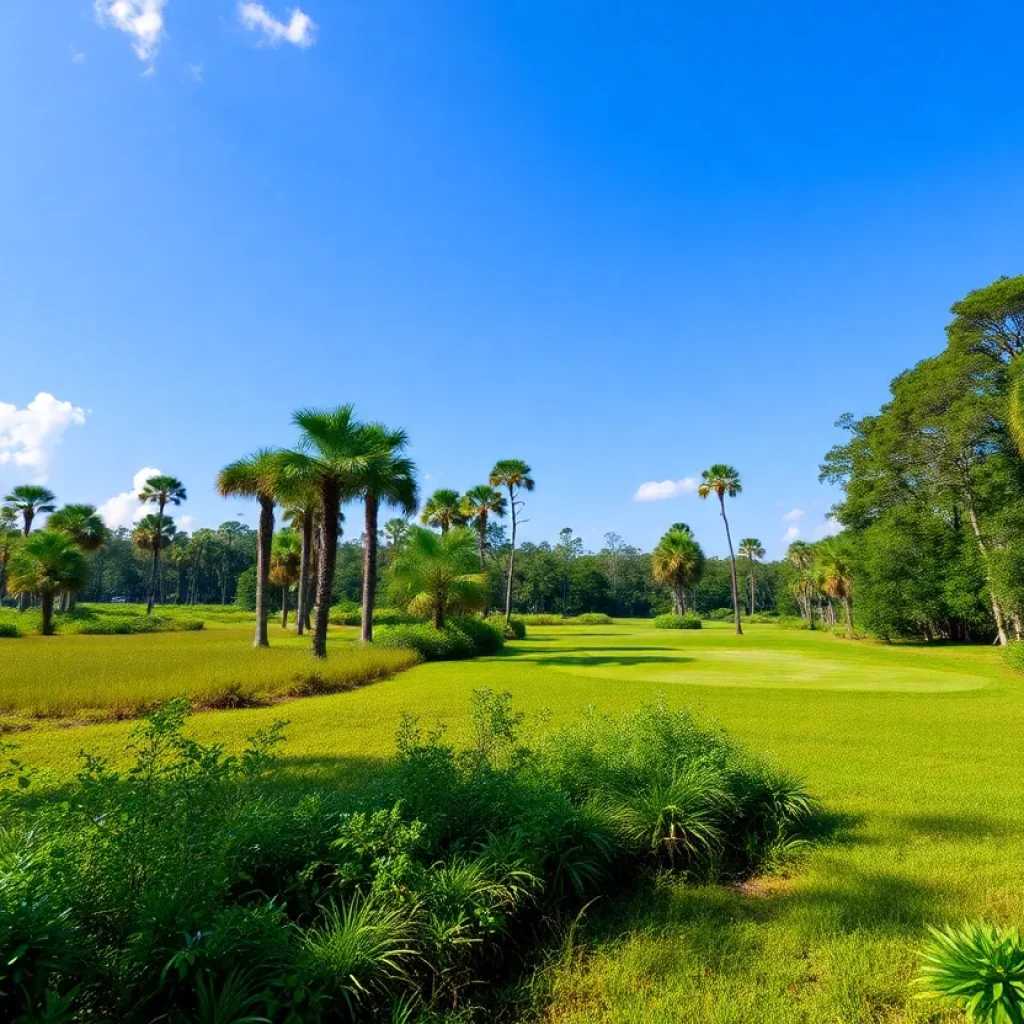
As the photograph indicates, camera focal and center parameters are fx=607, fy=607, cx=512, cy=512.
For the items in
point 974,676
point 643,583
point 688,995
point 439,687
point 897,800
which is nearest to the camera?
point 688,995

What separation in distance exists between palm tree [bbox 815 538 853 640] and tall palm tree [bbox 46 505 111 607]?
53689 millimetres

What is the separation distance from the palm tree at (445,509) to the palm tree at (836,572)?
89.5 ft

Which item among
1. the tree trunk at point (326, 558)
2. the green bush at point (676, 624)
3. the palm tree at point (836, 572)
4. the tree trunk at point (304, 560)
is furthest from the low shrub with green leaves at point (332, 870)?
the green bush at point (676, 624)

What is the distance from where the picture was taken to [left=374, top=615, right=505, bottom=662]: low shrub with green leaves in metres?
23.5

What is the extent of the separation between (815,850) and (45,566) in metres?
39.4

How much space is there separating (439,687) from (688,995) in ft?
41.6

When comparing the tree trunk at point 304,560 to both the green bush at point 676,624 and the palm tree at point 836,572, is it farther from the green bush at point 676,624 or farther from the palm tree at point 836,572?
the palm tree at point 836,572

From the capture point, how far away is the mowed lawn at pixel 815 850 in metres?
3.31

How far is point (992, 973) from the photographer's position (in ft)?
8.81

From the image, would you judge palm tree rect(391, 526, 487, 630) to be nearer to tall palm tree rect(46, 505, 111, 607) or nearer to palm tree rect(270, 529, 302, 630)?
palm tree rect(270, 529, 302, 630)

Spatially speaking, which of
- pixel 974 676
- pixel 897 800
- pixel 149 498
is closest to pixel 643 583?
pixel 149 498

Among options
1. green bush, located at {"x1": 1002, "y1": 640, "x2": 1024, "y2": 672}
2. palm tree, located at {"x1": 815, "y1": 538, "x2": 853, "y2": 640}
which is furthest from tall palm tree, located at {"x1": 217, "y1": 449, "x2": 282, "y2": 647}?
palm tree, located at {"x1": 815, "y1": 538, "x2": 853, "y2": 640}

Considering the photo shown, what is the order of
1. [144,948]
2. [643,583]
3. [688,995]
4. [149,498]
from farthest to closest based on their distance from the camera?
1. [643,583]
2. [149,498]
3. [688,995]
4. [144,948]

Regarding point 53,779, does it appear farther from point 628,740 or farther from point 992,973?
point 992,973
